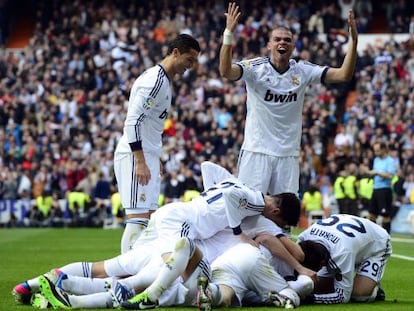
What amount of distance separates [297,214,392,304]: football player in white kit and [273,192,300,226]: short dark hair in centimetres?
39

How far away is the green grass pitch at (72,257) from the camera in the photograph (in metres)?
11.0

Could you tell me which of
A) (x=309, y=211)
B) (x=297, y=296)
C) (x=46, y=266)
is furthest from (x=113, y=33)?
(x=297, y=296)

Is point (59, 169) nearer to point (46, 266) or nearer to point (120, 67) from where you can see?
point (120, 67)

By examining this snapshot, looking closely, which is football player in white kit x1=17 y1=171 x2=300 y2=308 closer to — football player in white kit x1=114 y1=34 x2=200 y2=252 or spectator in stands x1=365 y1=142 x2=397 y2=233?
football player in white kit x1=114 y1=34 x2=200 y2=252

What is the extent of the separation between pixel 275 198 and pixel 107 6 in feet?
109

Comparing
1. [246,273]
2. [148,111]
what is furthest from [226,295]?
[148,111]

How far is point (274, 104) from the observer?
42.1ft

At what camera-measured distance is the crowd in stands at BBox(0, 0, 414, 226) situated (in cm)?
3259

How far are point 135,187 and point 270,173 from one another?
5.37ft

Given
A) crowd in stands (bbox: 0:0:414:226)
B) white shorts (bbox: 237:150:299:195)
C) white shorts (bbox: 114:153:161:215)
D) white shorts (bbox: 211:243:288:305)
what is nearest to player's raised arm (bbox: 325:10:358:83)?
white shorts (bbox: 237:150:299:195)

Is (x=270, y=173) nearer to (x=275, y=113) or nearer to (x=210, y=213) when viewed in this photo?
(x=275, y=113)

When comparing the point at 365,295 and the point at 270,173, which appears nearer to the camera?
the point at 365,295

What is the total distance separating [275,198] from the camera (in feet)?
35.9

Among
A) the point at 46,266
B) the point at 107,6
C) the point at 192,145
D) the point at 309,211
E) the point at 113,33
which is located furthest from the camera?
the point at 107,6
